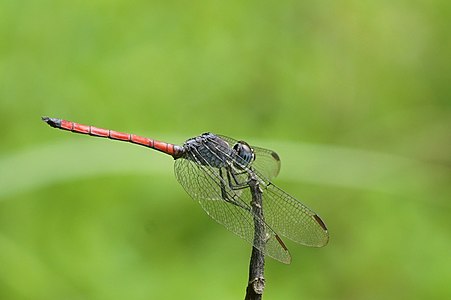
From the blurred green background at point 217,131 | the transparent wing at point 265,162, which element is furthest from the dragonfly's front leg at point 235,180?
the blurred green background at point 217,131

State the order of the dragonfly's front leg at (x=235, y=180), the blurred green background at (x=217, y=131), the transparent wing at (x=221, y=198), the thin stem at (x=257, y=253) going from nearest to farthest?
the thin stem at (x=257, y=253) → the transparent wing at (x=221, y=198) → the dragonfly's front leg at (x=235, y=180) → the blurred green background at (x=217, y=131)

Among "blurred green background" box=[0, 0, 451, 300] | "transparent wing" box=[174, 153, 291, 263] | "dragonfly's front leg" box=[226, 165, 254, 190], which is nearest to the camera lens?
"transparent wing" box=[174, 153, 291, 263]

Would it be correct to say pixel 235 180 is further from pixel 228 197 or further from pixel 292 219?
pixel 292 219

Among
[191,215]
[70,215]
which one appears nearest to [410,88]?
[191,215]

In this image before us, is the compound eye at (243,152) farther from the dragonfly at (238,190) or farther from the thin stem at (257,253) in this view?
the thin stem at (257,253)

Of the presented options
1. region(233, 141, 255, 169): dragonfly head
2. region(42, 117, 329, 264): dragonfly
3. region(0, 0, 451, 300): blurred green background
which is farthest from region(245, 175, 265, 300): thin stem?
region(0, 0, 451, 300): blurred green background

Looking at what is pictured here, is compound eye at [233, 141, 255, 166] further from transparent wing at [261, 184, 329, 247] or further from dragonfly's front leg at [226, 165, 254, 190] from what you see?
transparent wing at [261, 184, 329, 247]

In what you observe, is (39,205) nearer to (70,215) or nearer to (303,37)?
(70,215)

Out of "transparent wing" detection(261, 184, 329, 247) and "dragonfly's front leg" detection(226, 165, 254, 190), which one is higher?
"dragonfly's front leg" detection(226, 165, 254, 190)
